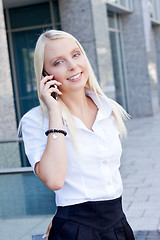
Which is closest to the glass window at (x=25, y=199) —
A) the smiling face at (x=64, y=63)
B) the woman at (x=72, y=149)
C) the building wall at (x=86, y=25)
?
the woman at (x=72, y=149)

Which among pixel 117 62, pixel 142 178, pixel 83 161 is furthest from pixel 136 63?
pixel 83 161

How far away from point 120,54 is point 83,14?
613cm

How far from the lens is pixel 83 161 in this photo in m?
1.82

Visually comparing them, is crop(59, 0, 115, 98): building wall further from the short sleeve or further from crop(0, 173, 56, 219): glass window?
the short sleeve

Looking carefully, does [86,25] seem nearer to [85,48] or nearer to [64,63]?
[85,48]

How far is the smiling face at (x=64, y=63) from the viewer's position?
6.10 ft

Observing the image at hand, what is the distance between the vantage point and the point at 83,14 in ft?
36.8

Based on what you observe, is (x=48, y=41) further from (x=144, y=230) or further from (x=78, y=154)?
(x=144, y=230)

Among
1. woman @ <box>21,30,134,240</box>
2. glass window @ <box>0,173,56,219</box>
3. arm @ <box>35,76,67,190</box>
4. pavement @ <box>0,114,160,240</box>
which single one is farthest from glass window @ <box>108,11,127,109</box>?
arm @ <box>35,76,67,190</box>

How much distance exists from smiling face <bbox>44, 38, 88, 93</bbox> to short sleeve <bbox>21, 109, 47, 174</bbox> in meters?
0.19

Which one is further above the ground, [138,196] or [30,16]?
[30,16]

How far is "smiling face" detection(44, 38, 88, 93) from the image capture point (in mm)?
1859

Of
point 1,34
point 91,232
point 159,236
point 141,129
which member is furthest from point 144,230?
point 141,129

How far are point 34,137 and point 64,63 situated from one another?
342 mm
